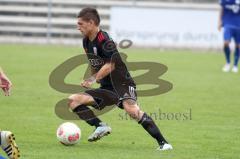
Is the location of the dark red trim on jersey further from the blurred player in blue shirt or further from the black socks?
the blurred player in blue shirt

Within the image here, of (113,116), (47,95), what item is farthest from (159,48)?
(113,116)

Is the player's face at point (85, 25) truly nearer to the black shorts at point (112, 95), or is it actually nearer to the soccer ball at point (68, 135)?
the black shorts at point (112, 95)

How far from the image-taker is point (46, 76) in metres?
18.7

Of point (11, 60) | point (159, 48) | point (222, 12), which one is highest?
point (222, 12)

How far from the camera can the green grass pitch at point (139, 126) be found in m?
8.82

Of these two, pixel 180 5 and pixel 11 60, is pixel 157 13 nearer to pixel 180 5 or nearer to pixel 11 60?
pixel 180 5

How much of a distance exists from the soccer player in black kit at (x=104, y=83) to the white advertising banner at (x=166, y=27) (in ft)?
68.8

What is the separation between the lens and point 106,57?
909cm

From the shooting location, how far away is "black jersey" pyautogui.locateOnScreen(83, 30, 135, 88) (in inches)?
356

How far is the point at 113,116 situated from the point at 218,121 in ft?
6.09

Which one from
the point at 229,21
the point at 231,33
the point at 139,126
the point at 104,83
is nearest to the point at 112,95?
the point at 104,83

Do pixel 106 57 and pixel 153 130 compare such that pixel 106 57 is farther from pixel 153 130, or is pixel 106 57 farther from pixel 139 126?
pixel 139 126

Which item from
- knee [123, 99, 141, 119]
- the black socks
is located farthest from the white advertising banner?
the black socks

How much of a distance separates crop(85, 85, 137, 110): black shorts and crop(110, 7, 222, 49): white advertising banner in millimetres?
20957
